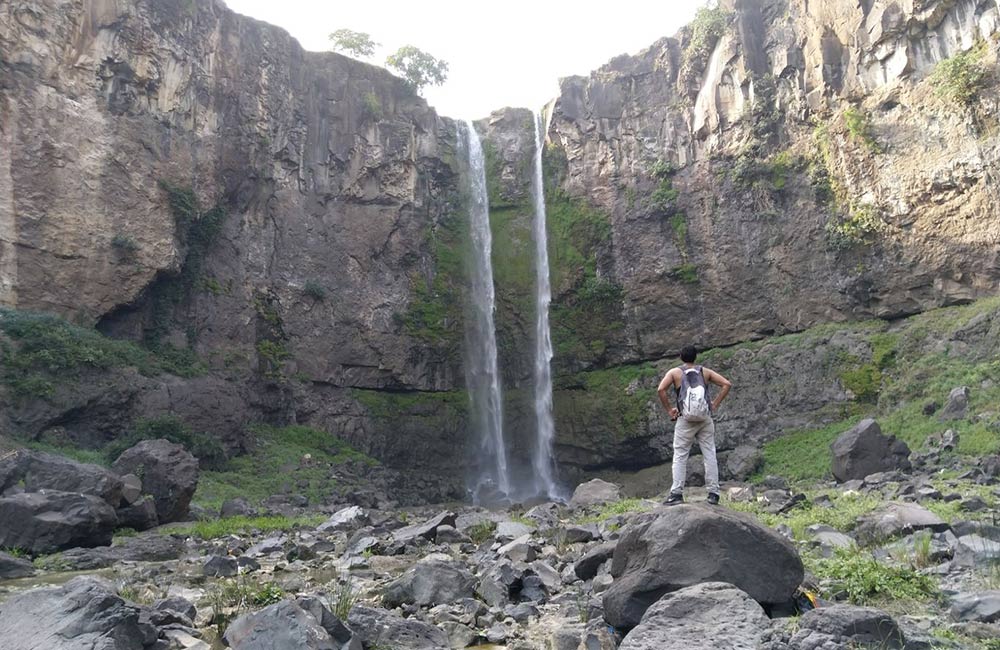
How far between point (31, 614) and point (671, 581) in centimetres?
390

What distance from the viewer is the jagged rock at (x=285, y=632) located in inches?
154

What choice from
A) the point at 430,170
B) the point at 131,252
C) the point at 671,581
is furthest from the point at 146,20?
the point at 671,581

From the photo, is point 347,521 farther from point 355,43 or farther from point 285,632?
point 355,43

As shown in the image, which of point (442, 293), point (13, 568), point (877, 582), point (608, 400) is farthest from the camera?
point (442, 293)

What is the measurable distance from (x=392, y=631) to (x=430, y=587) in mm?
1265

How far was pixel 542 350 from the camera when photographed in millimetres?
26859

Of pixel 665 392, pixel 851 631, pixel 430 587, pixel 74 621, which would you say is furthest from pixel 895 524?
pixel 74 621

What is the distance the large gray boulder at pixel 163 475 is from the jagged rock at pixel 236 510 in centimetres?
111

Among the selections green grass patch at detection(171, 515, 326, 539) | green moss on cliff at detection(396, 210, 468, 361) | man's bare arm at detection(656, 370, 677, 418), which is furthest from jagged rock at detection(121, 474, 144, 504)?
green moss on cliff at detection(396, 210, 468, 361)

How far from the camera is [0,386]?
674 inches

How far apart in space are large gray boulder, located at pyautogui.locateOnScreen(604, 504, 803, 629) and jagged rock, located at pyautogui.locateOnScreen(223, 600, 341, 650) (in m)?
1.88

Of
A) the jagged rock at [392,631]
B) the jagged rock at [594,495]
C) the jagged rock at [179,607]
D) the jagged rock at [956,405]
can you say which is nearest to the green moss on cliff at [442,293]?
the jagged rock at [594,495]

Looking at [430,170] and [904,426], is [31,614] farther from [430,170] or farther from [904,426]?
[430,170]

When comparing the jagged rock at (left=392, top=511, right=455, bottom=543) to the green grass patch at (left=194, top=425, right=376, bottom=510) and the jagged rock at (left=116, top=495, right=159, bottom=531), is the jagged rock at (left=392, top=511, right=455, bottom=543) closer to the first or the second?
the jagged rock at (left=116, top=495, right=159, bottom=531)
